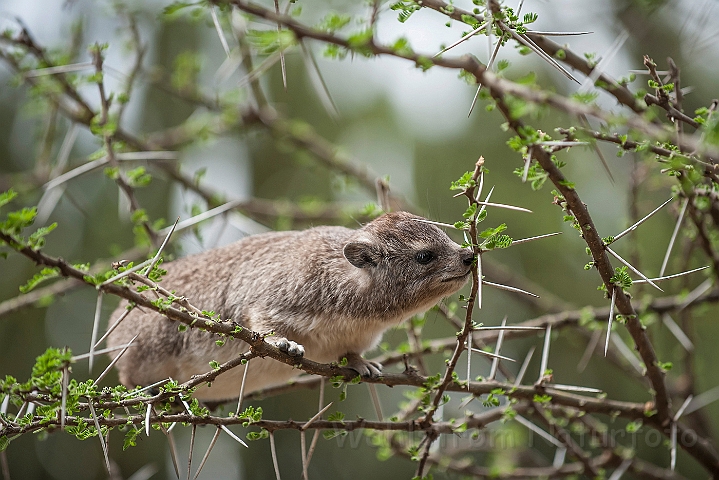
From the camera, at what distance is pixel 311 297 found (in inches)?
159

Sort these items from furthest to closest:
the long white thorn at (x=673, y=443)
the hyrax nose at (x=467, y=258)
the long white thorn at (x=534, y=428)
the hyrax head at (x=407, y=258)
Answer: the hyrax head at (x=407, y=258) → the hyrax nose at (x=467, y=258) → the long white thorn at (x=534, y=428) → the long white thorn at (x=673, y=443)

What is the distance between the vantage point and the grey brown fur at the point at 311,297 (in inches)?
155

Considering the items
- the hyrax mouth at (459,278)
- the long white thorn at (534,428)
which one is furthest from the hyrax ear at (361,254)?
the long white thorn at (534,428)

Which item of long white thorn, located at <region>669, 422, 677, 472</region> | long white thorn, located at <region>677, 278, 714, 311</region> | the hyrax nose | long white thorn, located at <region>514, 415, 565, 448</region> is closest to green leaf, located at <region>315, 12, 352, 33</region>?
the hyrax nose

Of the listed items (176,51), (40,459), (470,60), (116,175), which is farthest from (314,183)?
(470,60)

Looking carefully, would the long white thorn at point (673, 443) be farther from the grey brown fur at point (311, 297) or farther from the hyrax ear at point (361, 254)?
the hyrax ear at point (361, 254)

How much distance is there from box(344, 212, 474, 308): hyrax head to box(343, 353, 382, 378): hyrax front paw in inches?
16.6

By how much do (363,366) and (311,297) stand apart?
58cm

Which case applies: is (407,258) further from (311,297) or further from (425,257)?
(311,297)

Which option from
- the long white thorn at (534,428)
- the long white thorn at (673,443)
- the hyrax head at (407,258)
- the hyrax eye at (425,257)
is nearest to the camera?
the long white thorn at (673,443)

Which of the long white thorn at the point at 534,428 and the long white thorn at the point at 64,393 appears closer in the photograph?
the long white thorn at the point at 64,393

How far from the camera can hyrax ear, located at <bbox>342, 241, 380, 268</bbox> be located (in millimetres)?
4102

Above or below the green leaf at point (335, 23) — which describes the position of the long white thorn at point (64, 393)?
below

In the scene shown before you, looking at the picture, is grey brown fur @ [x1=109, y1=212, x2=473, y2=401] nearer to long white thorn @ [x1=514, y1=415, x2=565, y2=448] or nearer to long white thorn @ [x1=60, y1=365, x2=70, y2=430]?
long white thorn @ [x1=514, y1=415, x2=565, y2=448]
